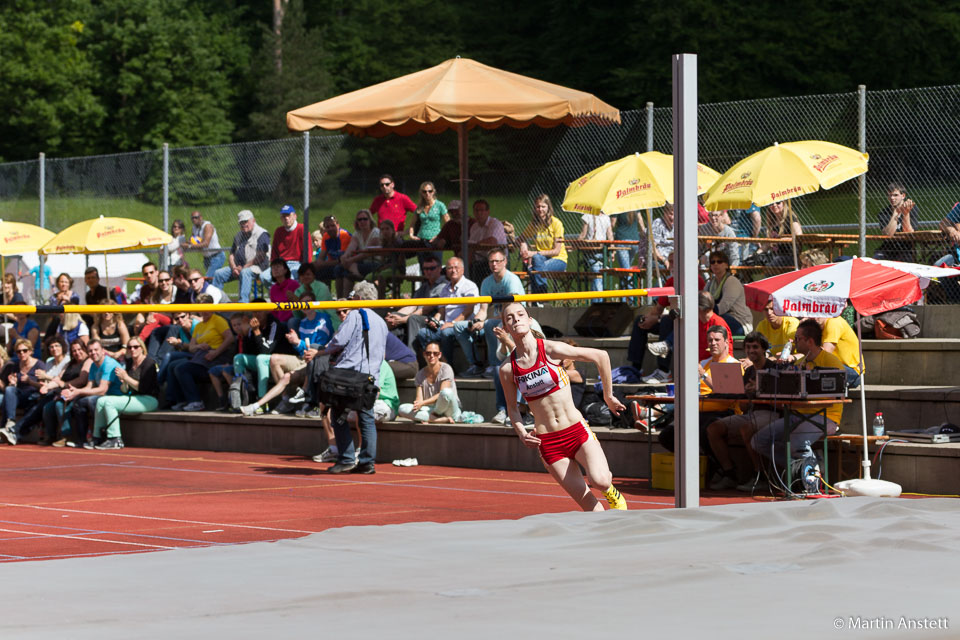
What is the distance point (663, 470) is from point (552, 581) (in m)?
6.88

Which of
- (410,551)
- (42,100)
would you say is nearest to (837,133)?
(410,551)

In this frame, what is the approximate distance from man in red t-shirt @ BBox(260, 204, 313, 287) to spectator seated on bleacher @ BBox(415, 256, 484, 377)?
3076 millimetres

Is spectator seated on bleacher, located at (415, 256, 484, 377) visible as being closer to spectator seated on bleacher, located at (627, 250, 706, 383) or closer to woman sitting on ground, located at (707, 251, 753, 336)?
spectator seated on bleacher, located at (627, 250, 706, 383)

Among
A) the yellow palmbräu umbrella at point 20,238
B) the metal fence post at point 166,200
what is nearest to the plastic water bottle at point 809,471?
the metal fence post at point 166,200

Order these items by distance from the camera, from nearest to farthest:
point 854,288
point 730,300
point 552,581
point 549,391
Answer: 1. point 552,581
2. point 549,391
3. point 854,288
4. point 730,300

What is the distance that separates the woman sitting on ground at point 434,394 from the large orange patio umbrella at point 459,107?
2.19 m

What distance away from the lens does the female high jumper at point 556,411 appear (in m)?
9.84

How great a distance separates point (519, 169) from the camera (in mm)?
18641

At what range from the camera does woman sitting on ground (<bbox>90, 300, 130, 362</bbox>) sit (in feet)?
66.3

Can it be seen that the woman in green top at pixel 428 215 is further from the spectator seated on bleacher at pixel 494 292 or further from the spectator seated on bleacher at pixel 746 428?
the spectator seated on bleacher at pixel 746 428

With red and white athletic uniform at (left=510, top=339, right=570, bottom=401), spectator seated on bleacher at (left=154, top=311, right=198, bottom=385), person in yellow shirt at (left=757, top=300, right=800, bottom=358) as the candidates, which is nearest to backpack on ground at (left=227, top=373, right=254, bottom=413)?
spectator seated on bleacher at (left=154, top=311, right=198, bottom=385)

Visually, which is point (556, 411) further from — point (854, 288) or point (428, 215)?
point (428, 215)

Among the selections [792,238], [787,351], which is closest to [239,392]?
[792,238]

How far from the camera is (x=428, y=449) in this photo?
15805 millimetres
